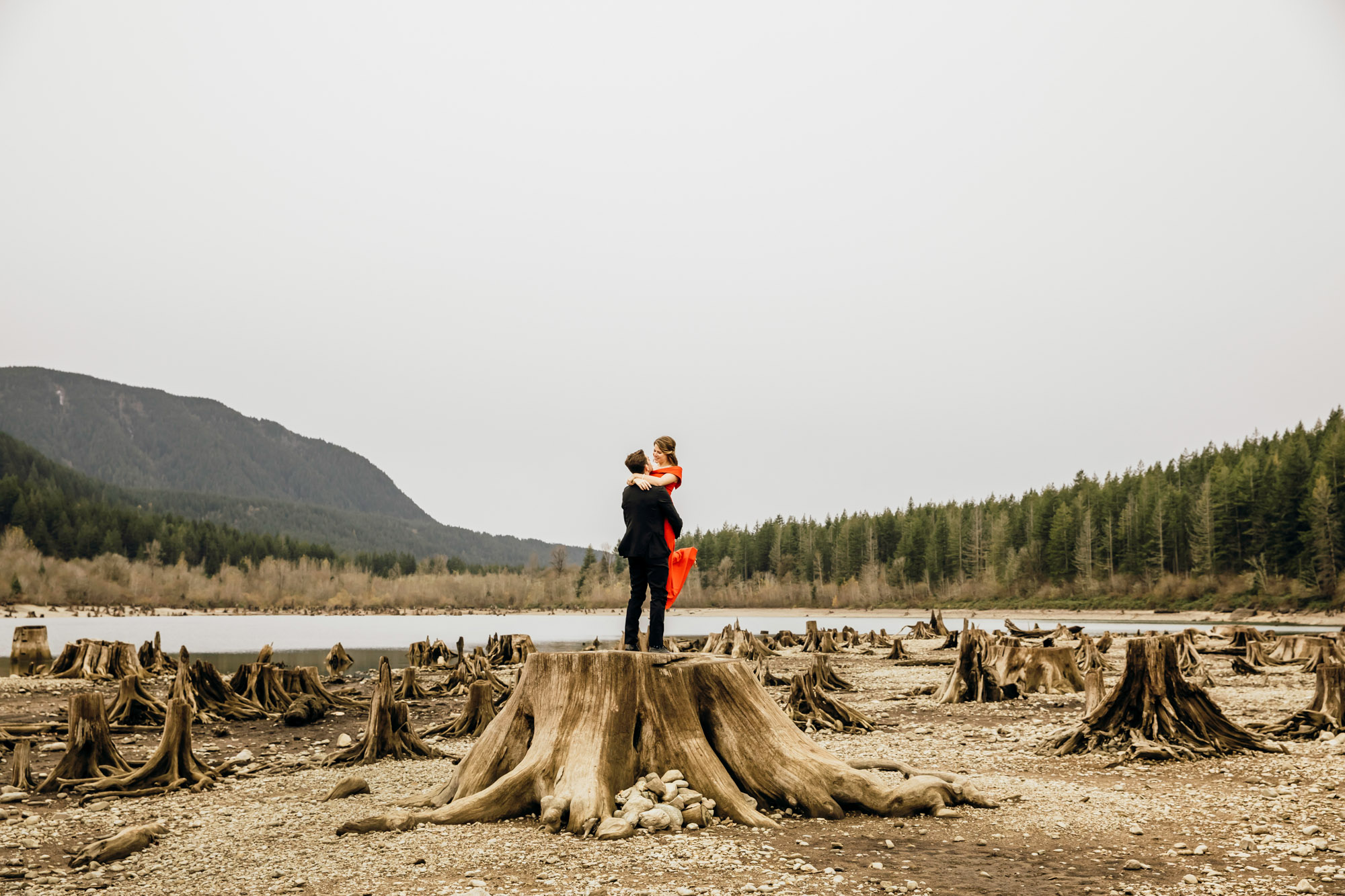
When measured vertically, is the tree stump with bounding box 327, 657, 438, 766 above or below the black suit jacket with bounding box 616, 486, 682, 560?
below

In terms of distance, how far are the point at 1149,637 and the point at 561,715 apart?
24.6ft

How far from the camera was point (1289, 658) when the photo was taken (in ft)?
81.4

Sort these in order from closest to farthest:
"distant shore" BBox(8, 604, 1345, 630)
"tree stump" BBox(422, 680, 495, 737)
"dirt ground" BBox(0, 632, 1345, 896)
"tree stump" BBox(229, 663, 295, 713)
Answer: "dirt ground" BBox(0, 632, 1345, 896) → "tree stump" BBox(422, 680, 495, 737) → "tree stump" BBox(229, 663, 295, 713) → "distant shore" BBox(8, 604, 1345, 630)

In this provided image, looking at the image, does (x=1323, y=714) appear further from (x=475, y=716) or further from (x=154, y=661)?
(x=154, y=661)

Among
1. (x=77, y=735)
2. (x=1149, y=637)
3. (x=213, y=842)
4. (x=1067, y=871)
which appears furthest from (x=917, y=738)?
(x=77, y=735)

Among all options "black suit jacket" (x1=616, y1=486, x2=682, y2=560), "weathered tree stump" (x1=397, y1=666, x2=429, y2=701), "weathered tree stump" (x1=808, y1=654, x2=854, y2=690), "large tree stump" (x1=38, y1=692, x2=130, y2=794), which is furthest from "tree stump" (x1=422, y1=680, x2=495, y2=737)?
"black suit jacket" (x1=616, y1=486, x2=682, y2=560)

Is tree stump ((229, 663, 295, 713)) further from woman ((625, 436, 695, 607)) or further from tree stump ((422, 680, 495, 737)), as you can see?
woman ((625, 436, 695, 607))

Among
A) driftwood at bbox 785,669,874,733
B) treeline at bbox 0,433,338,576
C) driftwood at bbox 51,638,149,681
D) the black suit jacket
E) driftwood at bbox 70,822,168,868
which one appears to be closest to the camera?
driftwood at bbox 70,822,168,868

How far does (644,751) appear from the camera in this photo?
24.4 ft

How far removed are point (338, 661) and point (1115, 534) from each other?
99592 millimetres

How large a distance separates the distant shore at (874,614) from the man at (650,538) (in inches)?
1873

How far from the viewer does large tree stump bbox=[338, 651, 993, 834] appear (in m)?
7.20

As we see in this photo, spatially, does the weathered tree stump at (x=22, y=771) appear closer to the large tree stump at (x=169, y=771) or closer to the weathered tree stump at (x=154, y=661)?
the large tree stump at (x=169, y=771)

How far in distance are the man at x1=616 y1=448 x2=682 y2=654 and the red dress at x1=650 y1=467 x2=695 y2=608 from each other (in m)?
0.07
